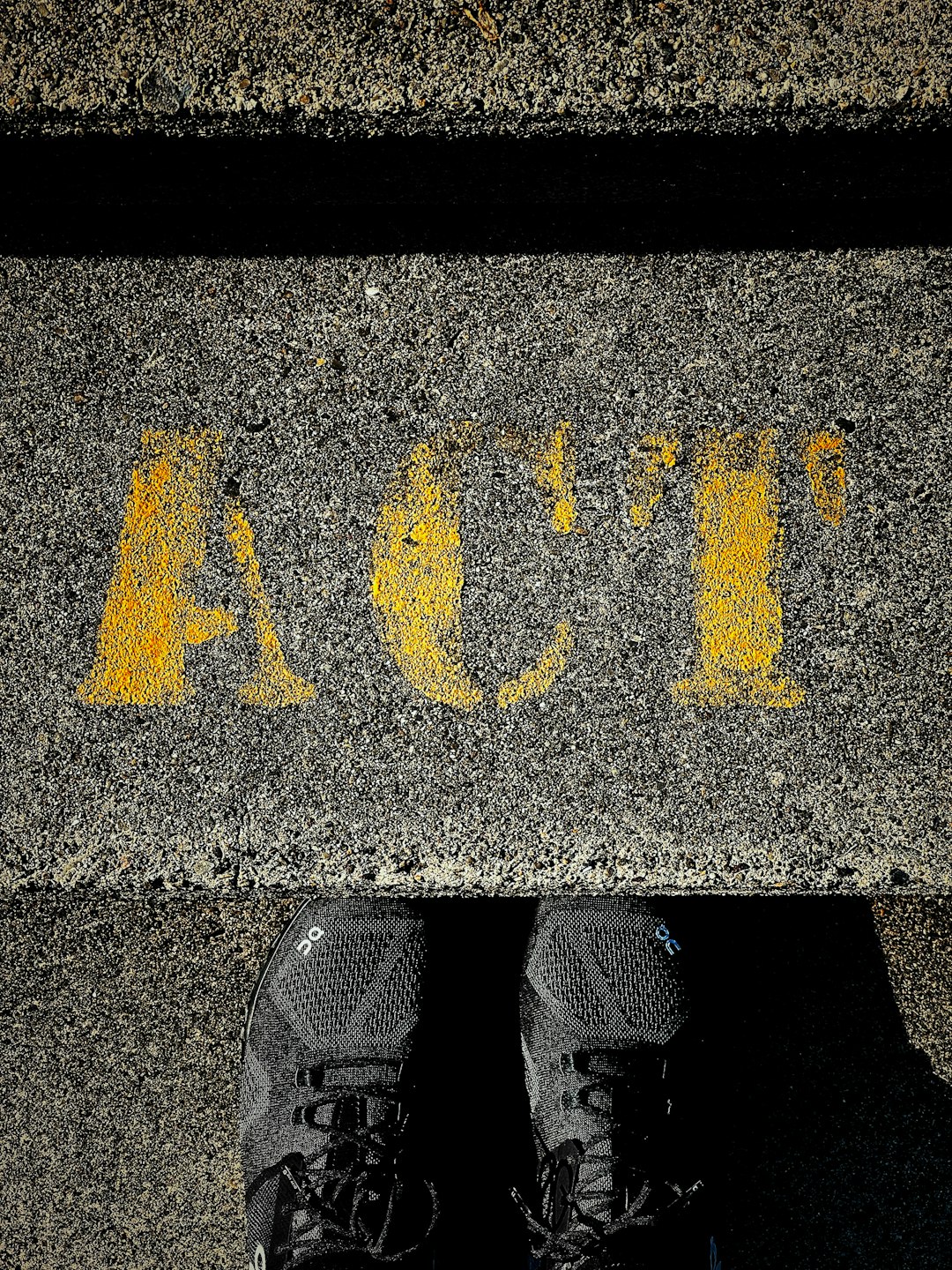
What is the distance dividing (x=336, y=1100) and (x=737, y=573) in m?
1.46

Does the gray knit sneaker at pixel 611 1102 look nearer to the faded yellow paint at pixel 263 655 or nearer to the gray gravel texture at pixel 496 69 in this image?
the faded yellow paint at pixel 263 655

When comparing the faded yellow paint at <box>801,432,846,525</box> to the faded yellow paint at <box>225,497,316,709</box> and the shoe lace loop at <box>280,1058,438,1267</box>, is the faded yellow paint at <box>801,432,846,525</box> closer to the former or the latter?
the faded yellow paint at <box>225,497,316,709</box>

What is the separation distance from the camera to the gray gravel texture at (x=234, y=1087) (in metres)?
1.90

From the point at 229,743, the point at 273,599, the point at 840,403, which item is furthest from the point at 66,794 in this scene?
the point at 840,403

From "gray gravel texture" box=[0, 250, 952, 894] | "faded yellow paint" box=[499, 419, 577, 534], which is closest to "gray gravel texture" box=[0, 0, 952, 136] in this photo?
"gray gravel texture" box=[0, 250, 952, 894]

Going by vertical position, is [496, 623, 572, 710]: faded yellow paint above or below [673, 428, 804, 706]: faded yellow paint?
below

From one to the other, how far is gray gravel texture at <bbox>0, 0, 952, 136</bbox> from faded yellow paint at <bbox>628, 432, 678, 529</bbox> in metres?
0.58

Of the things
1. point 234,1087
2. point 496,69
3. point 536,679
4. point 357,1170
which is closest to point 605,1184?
point 357,1170

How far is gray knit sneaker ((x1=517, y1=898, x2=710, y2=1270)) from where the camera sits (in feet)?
5.84

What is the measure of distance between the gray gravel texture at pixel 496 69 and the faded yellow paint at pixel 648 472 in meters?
0.58

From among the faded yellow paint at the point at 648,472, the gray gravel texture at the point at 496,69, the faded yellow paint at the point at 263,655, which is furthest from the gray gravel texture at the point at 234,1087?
the gray gravel texture at the point at 496,69

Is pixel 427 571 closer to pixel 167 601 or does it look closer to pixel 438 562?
pixel 438 562

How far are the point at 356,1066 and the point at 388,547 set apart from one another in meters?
1.16

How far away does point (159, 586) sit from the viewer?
1.70 m
